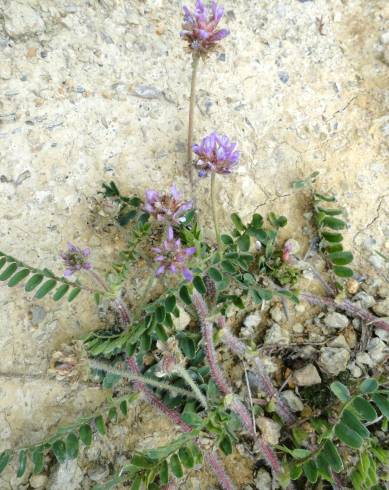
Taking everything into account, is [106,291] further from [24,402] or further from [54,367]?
[24,402]

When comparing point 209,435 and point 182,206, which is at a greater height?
point 182,206

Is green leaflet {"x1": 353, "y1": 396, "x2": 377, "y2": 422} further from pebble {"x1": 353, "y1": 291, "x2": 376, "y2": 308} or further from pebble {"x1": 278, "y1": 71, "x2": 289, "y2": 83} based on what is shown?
pebble {"x1": 278, "y1": 71, "x2": 289, "y2": 83}

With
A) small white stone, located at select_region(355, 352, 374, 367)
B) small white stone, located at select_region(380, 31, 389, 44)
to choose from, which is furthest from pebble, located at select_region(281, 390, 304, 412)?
small white stone, located at select_region(380, 31, 389, 44)

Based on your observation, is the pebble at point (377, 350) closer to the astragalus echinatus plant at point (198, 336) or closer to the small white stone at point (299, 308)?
the astragalus echinatus plant at point (198, 336)

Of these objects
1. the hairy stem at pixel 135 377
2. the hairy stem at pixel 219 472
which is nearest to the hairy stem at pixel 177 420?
the hairy stem at pixel 219 472

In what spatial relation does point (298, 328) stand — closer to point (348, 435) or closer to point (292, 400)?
point (292, 400)

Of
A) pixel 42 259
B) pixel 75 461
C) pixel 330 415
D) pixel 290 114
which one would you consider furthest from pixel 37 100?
pixel 330 415
